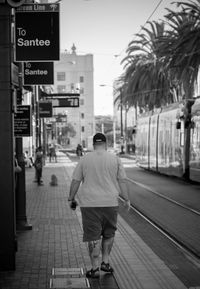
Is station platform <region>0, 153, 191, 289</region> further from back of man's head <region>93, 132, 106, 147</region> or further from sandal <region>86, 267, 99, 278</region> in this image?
back of man's head <region>93, 132, 106, 147</region>

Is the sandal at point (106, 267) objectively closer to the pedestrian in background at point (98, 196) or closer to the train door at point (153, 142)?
the pedestrian in background at point (98, 196)

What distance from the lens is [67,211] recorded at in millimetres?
14984

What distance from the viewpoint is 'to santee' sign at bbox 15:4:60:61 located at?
A: 28.4 ft

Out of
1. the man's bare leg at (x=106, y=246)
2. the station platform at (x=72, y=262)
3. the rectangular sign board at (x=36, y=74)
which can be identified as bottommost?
the station platform at (x=72, y=262)

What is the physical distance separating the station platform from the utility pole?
0.42 metres

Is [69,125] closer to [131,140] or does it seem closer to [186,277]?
[131,140]

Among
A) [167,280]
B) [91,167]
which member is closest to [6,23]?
[91,167]

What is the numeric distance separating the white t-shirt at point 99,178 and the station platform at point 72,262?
96 centimetres

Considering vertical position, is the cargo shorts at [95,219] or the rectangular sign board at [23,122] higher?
the rectangular sign board at [23,122]

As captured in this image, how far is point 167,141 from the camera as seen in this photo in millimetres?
27562

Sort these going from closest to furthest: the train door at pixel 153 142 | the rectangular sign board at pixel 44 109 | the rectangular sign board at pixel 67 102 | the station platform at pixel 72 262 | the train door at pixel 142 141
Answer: the station platform at pixel 72 262
the rectangular sign board at pixel 67 102
the train door at pixel 153 142
the train door at pixel 142 141
the rectangular sign board at pixel 44 109

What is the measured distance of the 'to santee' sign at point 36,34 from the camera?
8.65 metres

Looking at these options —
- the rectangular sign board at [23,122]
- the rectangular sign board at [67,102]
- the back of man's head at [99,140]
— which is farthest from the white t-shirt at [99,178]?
the rectangular sign board at [67,102]

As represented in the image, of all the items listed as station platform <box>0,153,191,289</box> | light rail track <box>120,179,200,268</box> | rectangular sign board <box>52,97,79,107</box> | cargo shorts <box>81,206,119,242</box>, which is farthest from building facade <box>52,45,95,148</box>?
cargo shorts <box>81,206,119,242</box>
